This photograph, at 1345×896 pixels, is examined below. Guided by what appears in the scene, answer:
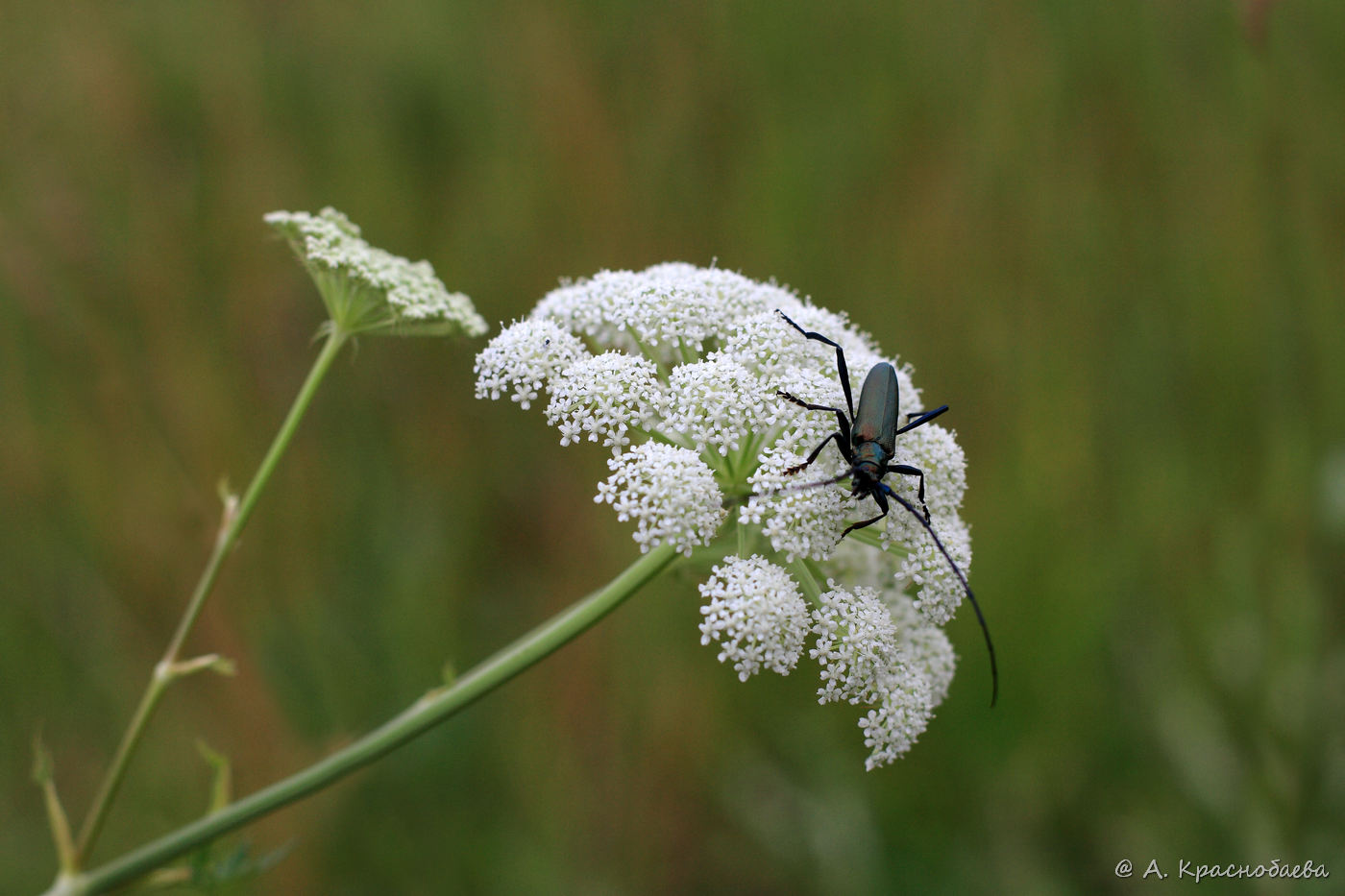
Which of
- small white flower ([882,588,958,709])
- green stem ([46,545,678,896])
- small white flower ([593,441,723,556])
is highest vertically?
small white flower ([882,588,958,709])

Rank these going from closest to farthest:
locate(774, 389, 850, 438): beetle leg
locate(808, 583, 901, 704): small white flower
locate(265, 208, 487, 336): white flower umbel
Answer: locate(808, 583, 901, 704): small white flower
locate(774, 389, 850, 438): beetle leg
locate(265, 208, 487, 336): white flower umbel

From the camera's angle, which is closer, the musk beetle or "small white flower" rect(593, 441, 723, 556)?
"small white flower" rect(593, 441, 723, 556)

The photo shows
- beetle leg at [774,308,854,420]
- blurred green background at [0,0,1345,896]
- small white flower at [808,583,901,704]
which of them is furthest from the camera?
blurred green background at [0,0,1345,896]

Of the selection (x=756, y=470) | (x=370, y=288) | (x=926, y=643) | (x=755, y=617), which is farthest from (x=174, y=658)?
(x=926, y=643)

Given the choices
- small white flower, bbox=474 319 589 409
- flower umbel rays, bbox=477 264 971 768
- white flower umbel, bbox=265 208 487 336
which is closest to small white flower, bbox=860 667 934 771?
flower umbel rays, bbox=477 264 971 768

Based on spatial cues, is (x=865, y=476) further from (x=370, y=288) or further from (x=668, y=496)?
(x=370, y=288)

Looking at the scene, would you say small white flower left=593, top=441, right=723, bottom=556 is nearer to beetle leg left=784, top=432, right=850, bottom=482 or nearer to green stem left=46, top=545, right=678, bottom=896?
green stem left=46, top=545, right=678, bottom=896
